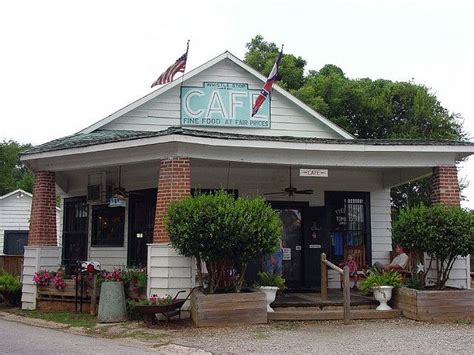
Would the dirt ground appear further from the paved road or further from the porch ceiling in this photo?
the porch ceiling

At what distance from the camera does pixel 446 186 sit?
12664mm

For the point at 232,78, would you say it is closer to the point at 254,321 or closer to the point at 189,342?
the point at 254,321

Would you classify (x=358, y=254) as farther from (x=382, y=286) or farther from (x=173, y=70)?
(x=173, y=70)

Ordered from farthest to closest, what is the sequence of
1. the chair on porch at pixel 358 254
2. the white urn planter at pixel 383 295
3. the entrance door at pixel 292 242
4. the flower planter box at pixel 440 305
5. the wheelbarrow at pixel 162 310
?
1. the chair on porch at pixel 358 254
2. the entrance door at pixel 292 242
3. the white urn planter at pixel 383 295
4. the flower planter box at pixel 440 305
5. the wheelbarrow at pixel 162 310

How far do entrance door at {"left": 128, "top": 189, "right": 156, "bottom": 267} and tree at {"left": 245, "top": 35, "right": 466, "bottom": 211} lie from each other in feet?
45.8

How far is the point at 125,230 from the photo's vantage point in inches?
599

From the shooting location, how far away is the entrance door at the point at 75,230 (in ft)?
53.7

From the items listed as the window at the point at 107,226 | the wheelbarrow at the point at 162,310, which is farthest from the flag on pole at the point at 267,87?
the wheelbarrow at the point at 162,310

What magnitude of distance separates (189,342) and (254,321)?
5.68 ft

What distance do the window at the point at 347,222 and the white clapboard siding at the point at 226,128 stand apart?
6.92 ft

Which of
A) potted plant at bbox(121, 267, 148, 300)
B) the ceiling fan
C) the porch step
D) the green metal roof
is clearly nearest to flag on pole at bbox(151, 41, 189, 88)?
the green metal roof

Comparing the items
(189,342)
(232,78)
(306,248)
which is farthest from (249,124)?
(189,342)

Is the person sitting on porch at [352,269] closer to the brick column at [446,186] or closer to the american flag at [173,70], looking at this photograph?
the brick column at [446,186]

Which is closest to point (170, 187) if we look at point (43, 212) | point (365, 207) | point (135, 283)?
point (135, 283)
